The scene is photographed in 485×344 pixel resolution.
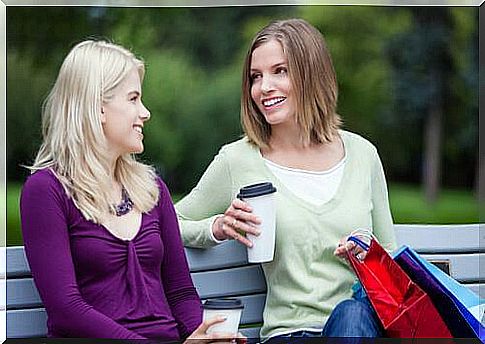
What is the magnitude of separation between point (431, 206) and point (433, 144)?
6.5 inches

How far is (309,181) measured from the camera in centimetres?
236

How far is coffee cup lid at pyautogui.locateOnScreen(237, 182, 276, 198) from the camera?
225 centimetres

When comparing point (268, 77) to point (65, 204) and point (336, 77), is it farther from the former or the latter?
point (65, 204)

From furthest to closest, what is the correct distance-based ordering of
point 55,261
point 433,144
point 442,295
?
point 433,144, point 442,295, point 55,261

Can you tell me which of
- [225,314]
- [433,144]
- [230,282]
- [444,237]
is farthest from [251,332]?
[433,144]

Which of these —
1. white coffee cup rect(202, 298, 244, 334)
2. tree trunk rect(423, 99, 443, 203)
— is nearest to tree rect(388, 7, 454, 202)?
tree trunk rect(423, 99, 443, 203)

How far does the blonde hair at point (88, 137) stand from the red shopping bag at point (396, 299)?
0.55 meters

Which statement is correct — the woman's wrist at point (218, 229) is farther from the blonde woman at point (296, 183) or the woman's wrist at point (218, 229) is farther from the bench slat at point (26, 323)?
the bench slat at point (26, 323)

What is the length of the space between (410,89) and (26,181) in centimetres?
99

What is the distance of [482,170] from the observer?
2.41 m

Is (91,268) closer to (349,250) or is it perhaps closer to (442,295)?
(349,250)

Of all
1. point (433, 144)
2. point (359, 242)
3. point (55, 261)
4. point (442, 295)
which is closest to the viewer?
point (55, 261)

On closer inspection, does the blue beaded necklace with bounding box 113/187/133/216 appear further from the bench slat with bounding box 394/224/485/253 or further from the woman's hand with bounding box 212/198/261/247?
the bench slat with bounding box 394/224/485/253

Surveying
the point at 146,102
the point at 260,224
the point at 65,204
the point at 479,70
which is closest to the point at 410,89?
the point at 479,70
